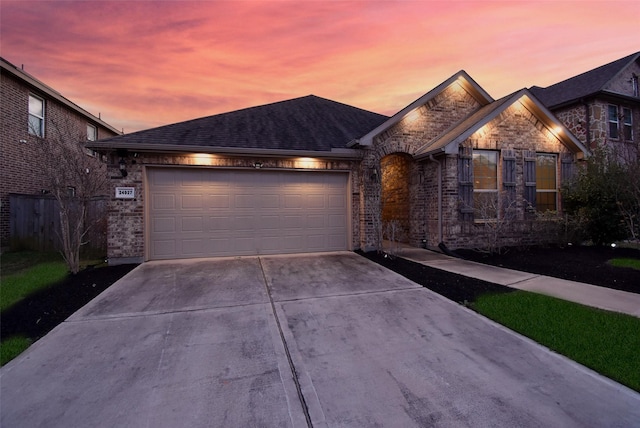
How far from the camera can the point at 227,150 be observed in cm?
816

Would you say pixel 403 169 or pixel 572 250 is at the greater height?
pixel 403 169

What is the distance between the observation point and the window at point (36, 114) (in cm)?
1179

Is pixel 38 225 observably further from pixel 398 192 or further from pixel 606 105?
pixel 606 105

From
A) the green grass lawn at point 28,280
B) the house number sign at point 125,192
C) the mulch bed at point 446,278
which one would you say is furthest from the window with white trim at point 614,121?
the green grass lawn at point 28,280

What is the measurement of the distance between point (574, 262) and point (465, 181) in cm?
348

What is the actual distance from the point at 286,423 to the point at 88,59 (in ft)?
40.3

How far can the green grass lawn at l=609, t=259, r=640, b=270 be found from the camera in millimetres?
7102

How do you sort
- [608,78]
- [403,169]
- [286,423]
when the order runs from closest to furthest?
[286,423], [403,169], [608,78]

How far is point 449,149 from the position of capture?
29.3 feet

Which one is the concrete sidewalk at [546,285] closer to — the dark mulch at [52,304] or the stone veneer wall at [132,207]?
the stone veneer wall at [132,207]

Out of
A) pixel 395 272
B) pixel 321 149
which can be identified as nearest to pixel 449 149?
pixel 321 149

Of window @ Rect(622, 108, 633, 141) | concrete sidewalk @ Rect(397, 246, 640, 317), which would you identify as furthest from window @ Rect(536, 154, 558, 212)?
window @ Rect(622, 108, 633, 141)

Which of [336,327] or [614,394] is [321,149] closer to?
[336,327]

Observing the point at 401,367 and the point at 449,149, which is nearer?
the point at 401,367
